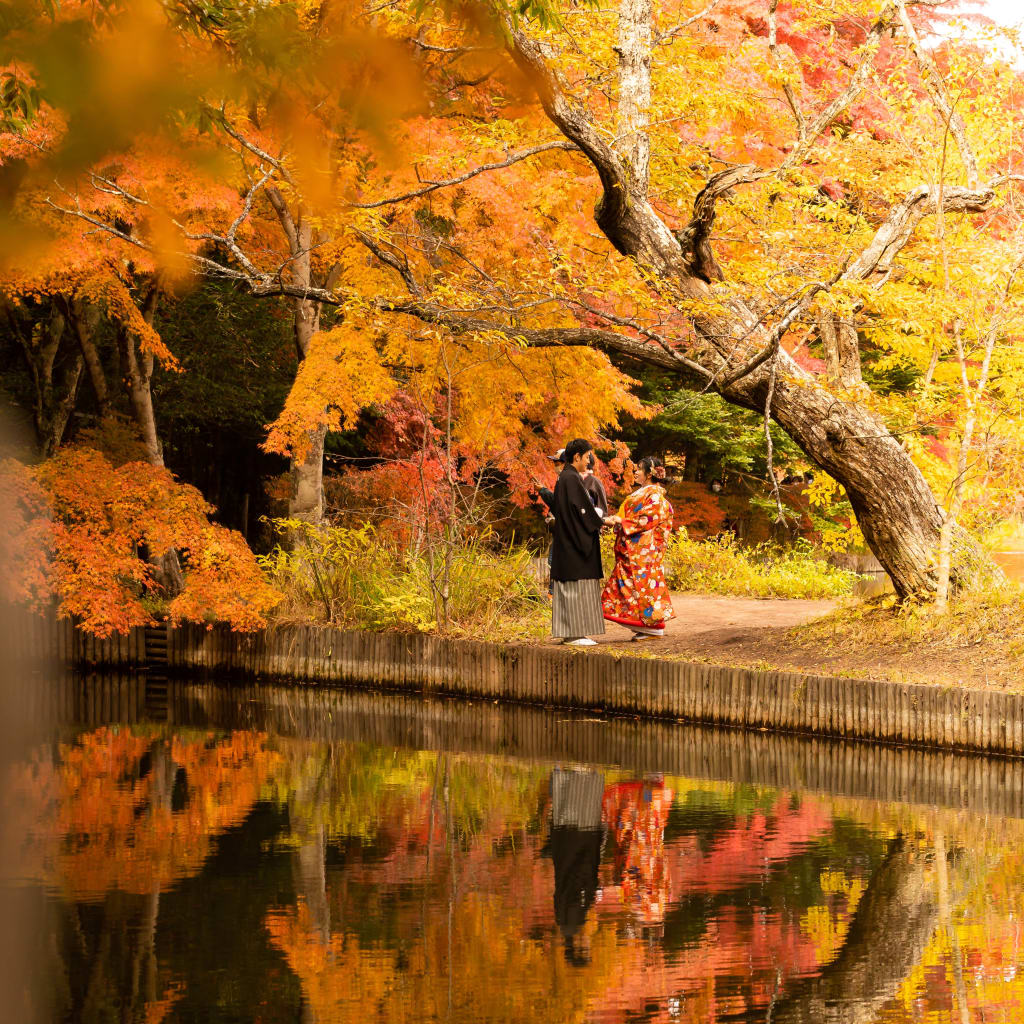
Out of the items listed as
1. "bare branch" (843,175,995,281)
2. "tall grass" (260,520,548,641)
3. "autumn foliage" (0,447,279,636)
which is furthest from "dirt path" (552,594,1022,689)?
"autumn foliage" (0,447,279,636)

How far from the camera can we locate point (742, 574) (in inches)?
642

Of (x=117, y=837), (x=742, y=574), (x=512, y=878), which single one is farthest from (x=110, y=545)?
(x=512, y=878)

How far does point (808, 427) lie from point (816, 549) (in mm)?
8951

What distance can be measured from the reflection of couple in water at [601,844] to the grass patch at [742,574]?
7775mm

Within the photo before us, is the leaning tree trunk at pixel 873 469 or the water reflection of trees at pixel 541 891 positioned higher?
the leaning tree trunk at pixel 873 469

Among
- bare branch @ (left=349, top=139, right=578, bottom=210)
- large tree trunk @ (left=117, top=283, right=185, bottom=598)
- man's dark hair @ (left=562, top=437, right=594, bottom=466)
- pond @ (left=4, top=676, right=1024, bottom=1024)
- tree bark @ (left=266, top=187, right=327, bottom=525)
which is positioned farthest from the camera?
large tree trunk @ (left=117, top=283, right=185, bottom=598)

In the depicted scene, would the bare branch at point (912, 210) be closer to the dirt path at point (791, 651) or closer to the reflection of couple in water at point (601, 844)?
the dirt path at point (791, 651)

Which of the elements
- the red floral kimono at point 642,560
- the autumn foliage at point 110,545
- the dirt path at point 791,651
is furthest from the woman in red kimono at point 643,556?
the autumn foliage at point 110,545

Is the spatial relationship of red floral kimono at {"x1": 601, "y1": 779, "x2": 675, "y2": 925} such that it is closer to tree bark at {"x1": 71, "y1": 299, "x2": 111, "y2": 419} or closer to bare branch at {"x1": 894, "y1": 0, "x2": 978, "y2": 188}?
bare branch at {"x1": 894, "y1": 0, "x2": 978, "y2": 188}

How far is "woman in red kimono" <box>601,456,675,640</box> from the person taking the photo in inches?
462

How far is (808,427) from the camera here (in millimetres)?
10922

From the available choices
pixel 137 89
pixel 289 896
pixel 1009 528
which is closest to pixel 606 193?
pixel 1009 528

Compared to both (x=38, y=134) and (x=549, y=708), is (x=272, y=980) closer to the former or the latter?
(x=549, y=708)

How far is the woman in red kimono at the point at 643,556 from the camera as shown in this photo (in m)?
11.7
